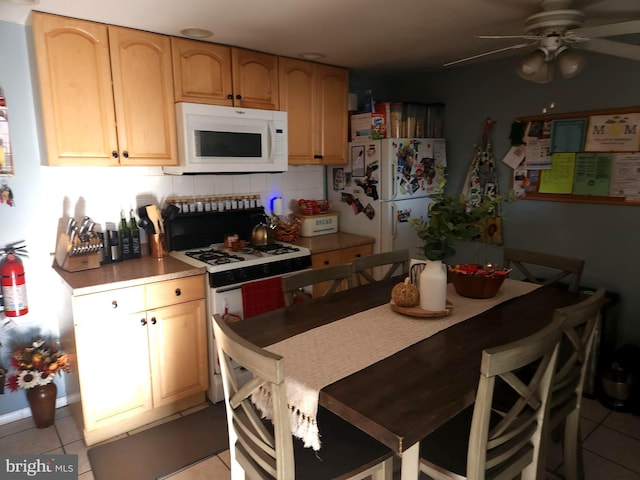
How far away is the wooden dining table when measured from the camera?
1.16 meters

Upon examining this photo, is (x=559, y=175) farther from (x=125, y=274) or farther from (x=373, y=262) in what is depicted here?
(x=125, y=274)

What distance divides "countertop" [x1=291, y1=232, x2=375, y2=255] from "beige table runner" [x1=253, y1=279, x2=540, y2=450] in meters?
1.14

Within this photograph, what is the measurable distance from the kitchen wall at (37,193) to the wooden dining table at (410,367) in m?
1.16

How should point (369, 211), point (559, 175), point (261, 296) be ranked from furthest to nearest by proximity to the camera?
point (369, 211)
point (559, 175)
point (261, 296)

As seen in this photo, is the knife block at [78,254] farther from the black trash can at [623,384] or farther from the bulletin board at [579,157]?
the black trash can at [623,384]

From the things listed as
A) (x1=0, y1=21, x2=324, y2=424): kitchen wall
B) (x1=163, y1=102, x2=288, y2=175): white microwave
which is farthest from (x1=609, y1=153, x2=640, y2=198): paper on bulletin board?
(x1=0, y1=21, x2=324, y2=424): kitchen wall

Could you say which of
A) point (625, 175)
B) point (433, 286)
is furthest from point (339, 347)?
point (625, 175)

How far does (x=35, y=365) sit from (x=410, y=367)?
212 centimetres

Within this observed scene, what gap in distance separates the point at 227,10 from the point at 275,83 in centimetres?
90

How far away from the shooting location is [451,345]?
1582mm

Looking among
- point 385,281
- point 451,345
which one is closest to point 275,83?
point 385,281

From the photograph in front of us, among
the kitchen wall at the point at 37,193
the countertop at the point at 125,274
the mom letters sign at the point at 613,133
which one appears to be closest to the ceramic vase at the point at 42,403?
the kitchen wall at the point at 37,193

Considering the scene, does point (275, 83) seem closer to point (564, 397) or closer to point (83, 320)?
point (83, 320)

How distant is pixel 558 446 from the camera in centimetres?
224
